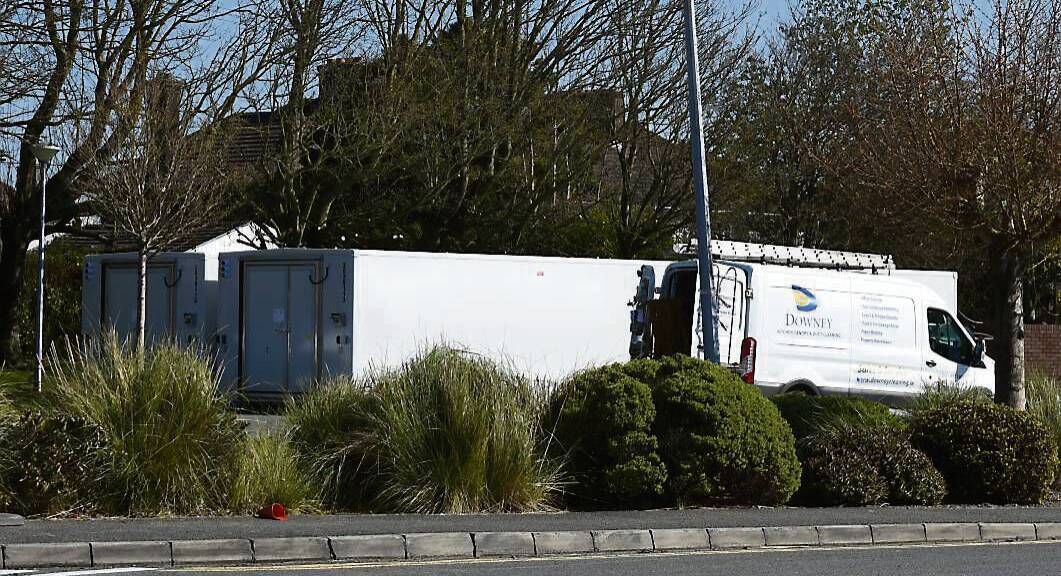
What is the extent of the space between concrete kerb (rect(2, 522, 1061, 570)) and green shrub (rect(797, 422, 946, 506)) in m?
1.33

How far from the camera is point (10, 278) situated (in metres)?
27.7

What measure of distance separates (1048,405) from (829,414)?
3207mm

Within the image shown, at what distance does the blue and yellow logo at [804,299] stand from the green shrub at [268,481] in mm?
8608

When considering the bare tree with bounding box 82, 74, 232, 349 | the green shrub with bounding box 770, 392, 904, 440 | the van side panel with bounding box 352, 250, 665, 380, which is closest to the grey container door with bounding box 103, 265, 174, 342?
the bare tree with bounding box 82, 74, 232, 349

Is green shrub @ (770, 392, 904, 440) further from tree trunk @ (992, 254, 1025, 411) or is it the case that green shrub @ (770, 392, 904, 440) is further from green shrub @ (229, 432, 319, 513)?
green shrub @ (229, 432, 319, 513)


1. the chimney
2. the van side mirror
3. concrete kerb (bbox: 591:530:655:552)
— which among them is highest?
the chimney

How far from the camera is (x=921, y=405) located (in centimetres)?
1591

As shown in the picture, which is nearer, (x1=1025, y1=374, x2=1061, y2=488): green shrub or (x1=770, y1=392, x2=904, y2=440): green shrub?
(x1=770, y1=392, x2=904, y2=440): green shrub

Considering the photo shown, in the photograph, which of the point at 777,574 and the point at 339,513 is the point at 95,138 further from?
the point at 777,574

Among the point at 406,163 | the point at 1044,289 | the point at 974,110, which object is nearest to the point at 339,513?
the point at 974,110

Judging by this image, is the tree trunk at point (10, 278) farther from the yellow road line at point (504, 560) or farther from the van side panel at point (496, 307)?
the yellow road line at point (504, 560)

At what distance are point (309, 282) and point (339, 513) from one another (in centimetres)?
836

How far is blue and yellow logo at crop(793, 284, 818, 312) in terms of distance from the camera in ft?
61.0

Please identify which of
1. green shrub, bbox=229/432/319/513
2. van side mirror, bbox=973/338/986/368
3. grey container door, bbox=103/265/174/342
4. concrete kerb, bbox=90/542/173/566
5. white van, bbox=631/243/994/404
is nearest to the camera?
concrete kerb, bbox=90/542/173/566
